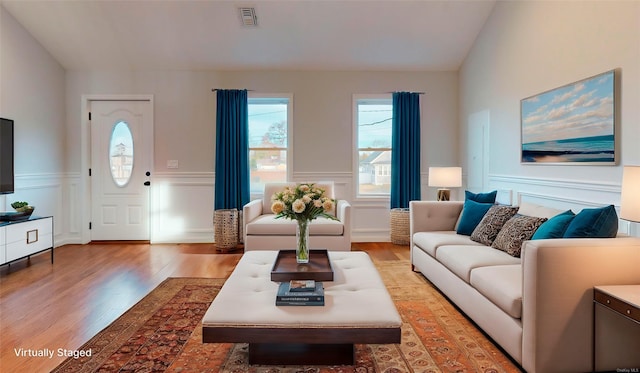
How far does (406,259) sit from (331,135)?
2063mm

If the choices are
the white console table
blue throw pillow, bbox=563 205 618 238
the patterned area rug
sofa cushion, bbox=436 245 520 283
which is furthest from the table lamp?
the white console table

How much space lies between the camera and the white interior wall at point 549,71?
8.70 feet

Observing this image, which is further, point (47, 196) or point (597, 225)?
point (47, 196)

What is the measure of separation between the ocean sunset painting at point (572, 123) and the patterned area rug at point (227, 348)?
63.5 inches

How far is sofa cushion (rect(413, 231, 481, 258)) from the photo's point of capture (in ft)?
11.0

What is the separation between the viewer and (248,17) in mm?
4578

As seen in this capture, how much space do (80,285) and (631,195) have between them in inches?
167

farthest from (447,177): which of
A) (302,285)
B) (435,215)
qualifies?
(302,285)

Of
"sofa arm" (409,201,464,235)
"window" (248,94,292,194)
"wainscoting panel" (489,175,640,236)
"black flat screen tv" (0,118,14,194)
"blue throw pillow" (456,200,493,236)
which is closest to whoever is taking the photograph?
"wainscoting panel" (489,175,640,236)

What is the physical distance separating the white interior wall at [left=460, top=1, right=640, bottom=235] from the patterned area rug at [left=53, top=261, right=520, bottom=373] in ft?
4.89

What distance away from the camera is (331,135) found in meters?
5.57

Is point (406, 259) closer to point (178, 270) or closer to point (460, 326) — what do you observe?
point (460, 326)

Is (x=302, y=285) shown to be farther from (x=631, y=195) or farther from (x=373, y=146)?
(x=373, y=146)

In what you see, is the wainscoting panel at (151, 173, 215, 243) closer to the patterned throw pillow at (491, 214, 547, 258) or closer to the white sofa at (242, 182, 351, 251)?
the white sofa at (242, 182, 351, 251)
